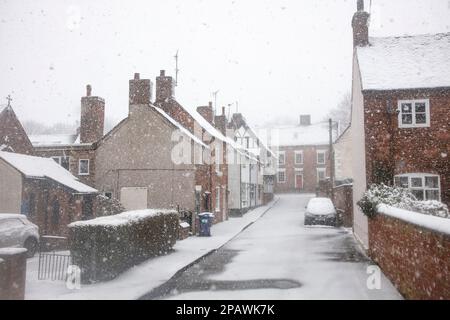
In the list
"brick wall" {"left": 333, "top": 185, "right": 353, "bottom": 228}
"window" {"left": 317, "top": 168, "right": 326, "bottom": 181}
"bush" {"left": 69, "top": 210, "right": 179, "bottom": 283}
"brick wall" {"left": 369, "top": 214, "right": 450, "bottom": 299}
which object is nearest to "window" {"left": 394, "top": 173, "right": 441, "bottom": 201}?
"brick wall" {"left": 369, "top": 214, "right": 450, "bottom": 299}

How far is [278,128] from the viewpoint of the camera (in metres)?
71.2

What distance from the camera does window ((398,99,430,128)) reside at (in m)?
18.2

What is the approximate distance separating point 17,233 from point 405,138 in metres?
16.0

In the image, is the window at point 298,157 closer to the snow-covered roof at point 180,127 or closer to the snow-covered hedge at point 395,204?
the snow-covered roof at point 180,127

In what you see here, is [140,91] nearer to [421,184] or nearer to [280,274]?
[421,184]

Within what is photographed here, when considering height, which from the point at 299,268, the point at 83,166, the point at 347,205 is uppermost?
the point at 83,166

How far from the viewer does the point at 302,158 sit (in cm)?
6631

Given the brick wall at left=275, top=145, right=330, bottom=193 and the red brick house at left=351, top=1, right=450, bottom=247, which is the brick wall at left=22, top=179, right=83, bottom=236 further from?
the brick wall at left=275, top=145, right=330, bottom=193

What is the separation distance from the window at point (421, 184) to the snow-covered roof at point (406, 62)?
12.6ft

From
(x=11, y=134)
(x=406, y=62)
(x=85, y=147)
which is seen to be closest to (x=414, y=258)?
(x=406, y=62)

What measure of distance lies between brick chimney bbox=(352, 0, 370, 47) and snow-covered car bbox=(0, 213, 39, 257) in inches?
686

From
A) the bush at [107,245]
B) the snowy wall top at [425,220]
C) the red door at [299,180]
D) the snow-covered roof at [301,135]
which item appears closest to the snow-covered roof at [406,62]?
the snowy wall top at [425,220]
